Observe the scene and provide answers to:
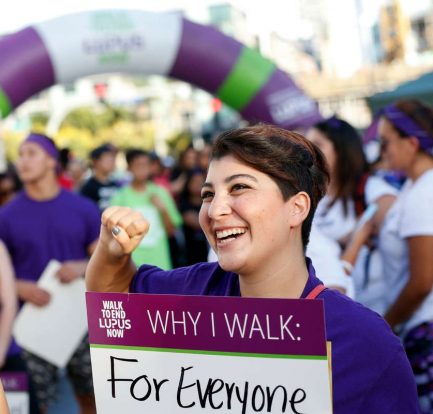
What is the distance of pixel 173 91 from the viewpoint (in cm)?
7012

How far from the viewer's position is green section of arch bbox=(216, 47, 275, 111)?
7.76 meters

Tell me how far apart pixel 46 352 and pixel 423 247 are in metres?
2.31

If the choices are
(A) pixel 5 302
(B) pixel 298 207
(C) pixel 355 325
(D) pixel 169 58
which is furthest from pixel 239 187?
(D) pixel 169 58

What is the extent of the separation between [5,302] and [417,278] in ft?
5.93

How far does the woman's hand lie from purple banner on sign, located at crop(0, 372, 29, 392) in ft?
6.65

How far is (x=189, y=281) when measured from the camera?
2109 millimetres

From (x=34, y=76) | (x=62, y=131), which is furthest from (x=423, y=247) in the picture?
(x=62, y=131)

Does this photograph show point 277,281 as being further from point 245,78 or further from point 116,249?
point 245,78

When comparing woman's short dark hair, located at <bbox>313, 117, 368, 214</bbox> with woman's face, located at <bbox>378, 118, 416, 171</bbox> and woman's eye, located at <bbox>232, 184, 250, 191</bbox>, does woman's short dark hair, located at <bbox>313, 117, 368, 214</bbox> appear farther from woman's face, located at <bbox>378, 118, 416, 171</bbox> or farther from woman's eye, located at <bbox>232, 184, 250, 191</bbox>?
woman's eye, located at <bbox>232, 184, 250, 191</bbox>

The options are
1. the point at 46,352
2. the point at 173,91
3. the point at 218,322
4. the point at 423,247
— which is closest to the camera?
the point at 218,322

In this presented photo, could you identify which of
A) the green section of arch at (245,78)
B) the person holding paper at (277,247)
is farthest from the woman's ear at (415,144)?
the green section of arch at (245,78)

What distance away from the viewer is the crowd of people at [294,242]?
1812mm

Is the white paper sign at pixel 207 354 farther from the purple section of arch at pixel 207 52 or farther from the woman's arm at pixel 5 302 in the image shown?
the purple section of arch at pixel 207 52

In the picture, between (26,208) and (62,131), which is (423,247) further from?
(62,131)
